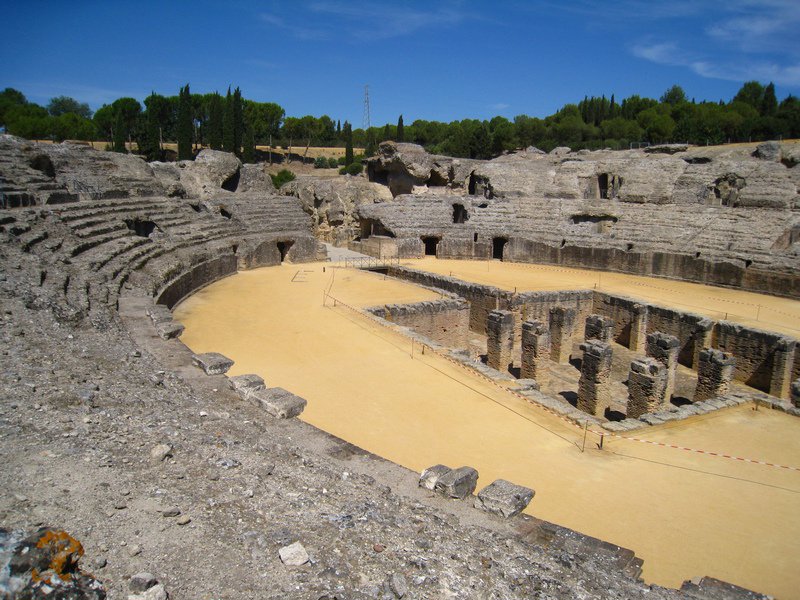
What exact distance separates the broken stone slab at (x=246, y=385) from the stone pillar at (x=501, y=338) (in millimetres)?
7117

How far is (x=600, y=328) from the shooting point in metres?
13.9

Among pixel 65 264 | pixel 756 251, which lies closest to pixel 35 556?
pixel 65 264

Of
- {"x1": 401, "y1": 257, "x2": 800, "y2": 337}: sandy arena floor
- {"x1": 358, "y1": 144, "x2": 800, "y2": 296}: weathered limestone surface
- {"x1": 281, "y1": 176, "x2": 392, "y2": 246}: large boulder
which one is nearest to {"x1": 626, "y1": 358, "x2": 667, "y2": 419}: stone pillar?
{"x1": 401, "y1": 257, "x2": 800, "y2": 337}: sandy arena floor

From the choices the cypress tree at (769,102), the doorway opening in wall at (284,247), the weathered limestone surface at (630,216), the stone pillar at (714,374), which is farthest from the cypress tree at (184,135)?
the cypress tree at (769,102)

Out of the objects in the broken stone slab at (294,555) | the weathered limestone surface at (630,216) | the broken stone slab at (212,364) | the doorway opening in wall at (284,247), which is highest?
the weathered limestone surface at (630,216)

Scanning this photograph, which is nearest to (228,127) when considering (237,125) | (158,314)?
(237,125)

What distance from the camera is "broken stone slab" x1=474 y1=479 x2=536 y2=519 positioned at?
17.2ft

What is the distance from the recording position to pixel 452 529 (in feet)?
15.4

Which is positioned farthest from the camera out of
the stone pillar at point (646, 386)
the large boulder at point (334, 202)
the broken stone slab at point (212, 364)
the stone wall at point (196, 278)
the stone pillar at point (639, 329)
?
the large boulder at point (334, 202)

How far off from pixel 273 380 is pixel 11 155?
46.5 ft

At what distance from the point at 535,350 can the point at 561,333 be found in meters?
2.29

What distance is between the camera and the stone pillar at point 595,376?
11312mm

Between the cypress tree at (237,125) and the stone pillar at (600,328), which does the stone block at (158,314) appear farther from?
the cypress tree at (237,125)

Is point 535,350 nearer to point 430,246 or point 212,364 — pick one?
point 212,364
